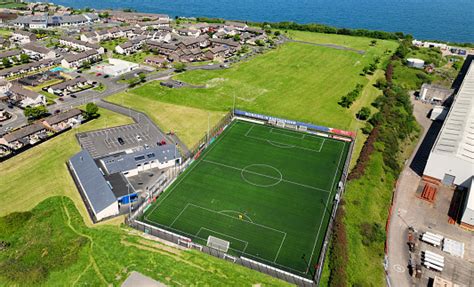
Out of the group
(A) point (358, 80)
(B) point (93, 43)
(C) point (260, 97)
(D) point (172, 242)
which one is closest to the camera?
(D) point (172, 242)

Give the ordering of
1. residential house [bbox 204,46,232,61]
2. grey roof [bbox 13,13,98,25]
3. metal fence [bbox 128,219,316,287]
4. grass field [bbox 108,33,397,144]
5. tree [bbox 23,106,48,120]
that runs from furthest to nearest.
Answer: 1. grey roof [bbox 13,13,98,25]
2. residential house [bbox 204,46,232,61]
3. grass field [bbox 108,33,397,144]
4. tree [bbox 23,106,48,120]
5. metal fence [bbox 128,219,316,287]

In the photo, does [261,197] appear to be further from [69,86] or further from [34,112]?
[69,86]

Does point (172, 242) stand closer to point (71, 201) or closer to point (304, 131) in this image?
point (71, 201)

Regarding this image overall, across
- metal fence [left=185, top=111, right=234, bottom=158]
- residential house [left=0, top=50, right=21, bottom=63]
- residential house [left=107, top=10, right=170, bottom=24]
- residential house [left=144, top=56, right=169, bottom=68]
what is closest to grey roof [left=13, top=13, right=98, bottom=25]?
residential house [left=107, top=10, right=170, bottom=24]

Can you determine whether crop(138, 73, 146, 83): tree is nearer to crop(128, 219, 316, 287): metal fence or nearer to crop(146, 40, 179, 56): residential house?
crop(146, 40, 179, 56): residential house

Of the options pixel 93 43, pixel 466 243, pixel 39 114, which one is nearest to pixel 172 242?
pixel 466 243

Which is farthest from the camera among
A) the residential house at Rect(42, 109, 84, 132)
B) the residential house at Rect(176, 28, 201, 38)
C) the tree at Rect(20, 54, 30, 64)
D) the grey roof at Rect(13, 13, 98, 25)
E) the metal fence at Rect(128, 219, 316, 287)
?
the grey roof at Rect(13, 13, 98, 25)
